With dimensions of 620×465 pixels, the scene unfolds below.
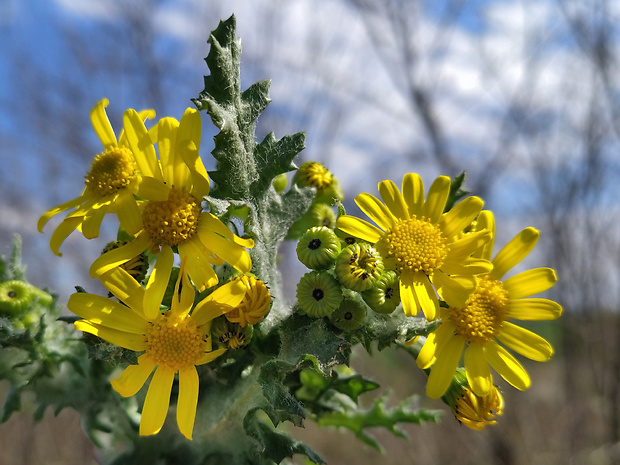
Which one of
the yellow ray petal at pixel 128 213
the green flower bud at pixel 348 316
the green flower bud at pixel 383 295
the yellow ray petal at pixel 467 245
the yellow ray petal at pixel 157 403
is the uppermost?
the yellow ray petal at pixel 467 245

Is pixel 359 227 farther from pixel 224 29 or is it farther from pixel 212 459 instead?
pixel 212 459

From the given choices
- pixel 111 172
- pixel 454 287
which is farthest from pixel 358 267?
pixel 111 172

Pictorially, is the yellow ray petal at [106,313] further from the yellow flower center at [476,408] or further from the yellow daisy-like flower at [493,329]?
the yellow flower center at [476,408]

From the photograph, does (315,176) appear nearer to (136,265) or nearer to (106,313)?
(136,265)

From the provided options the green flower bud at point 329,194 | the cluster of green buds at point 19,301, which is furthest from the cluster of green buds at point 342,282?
the cluster of green buds at point 19,301

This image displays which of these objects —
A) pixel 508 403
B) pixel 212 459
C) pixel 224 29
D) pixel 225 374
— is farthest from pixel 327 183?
pixel 508 403

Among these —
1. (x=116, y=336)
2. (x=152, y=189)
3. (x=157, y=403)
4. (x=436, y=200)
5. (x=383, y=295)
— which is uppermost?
(x=436, y=200)

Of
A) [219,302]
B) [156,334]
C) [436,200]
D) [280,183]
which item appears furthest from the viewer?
[280,183]
